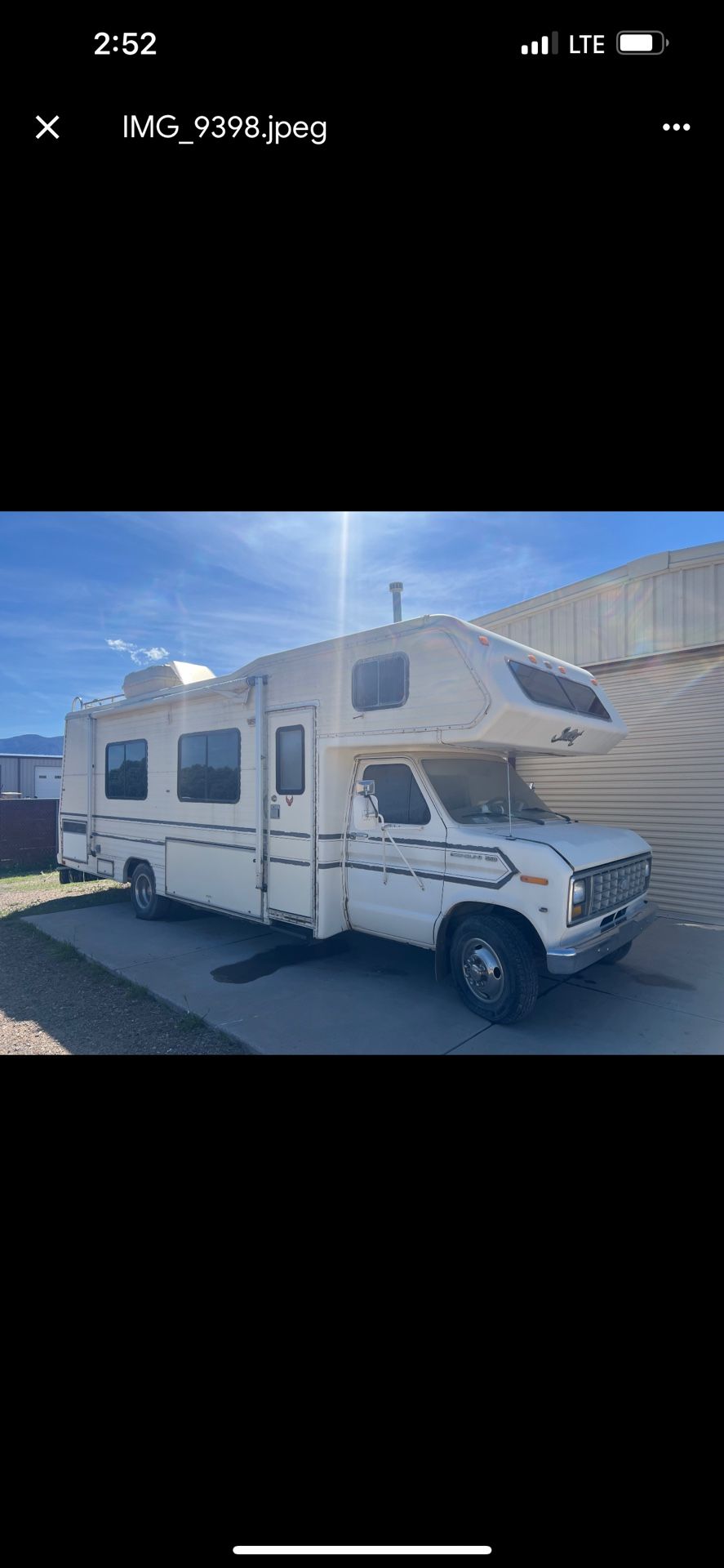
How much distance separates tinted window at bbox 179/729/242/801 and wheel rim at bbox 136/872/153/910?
1488 mm

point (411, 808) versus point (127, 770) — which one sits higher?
point (127, 770)

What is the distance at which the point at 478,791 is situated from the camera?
5395 millimetres

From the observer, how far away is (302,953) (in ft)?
21.6

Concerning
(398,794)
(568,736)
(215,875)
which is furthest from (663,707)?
(215,875)

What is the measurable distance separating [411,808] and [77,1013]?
3.08 metres

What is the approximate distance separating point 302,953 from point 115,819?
3543 millimetres

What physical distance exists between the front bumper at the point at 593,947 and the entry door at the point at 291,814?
2.24 meters

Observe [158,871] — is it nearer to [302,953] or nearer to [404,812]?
[302,953]

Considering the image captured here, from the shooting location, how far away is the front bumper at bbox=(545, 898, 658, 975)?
13.8 feet

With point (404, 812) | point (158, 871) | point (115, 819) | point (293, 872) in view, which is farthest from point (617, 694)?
point (115, 819)

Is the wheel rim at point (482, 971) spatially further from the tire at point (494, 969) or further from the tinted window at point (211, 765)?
the tinted window at point (211, 765)

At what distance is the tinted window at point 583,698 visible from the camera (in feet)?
17.9

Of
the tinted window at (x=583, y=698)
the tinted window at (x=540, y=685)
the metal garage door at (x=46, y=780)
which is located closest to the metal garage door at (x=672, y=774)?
the tinted window at (x=583, y=698)

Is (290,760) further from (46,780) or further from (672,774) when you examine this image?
(46,780)
